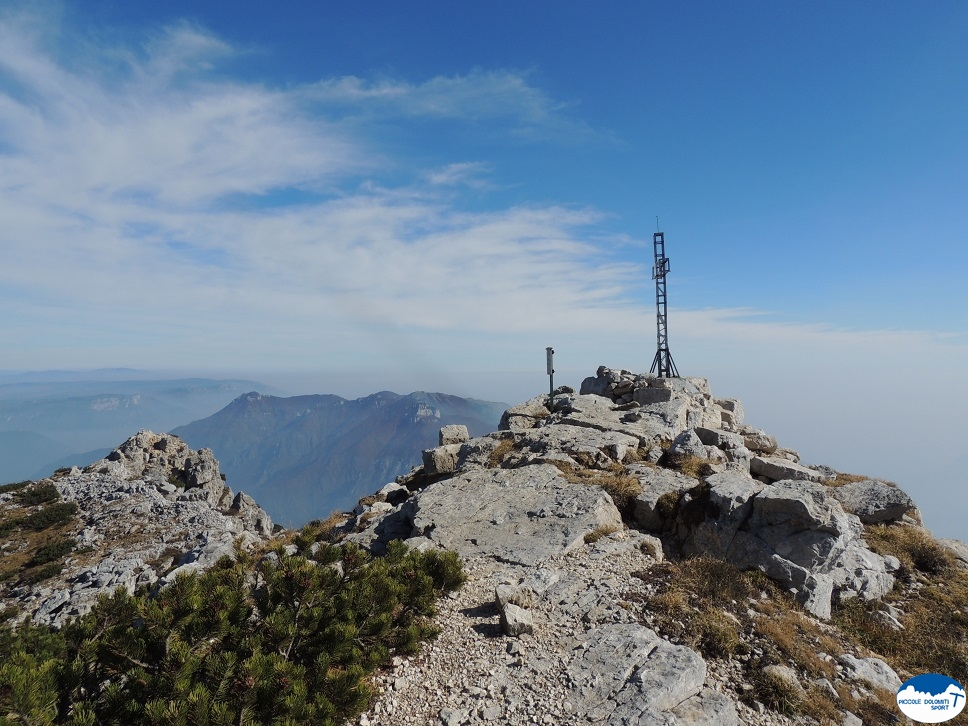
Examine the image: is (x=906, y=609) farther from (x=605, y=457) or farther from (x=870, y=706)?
(x=605, y=457)

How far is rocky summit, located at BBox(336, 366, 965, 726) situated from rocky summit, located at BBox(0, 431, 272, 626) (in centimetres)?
1052

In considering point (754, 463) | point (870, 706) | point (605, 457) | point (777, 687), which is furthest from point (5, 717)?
point (754, 463)

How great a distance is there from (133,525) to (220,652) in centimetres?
4612

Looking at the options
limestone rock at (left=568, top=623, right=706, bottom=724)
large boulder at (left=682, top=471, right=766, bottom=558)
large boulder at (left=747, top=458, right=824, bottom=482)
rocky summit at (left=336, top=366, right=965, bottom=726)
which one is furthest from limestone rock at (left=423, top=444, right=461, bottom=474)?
limestone rock at (left=568, top=623, right=706, bottom=724)

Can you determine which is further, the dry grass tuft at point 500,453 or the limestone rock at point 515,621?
the dry grass tuft at point 500,453

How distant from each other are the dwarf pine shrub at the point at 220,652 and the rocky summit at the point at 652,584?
1.24 meters

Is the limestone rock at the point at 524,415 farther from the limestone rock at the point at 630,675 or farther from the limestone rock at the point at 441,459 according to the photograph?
the limestone rock at the point at 630,675

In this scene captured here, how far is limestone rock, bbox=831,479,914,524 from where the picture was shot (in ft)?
55.0

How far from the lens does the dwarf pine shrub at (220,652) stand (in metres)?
5.43

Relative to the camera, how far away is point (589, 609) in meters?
10.1

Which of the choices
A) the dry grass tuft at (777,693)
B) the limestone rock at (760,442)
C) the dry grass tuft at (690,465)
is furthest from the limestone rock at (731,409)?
the dry grass tuft at (777,693)

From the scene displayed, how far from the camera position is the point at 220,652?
662cm

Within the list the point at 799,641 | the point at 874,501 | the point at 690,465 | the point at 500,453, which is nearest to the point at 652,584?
the point at 799,641

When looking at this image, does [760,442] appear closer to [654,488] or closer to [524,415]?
[524,415]
